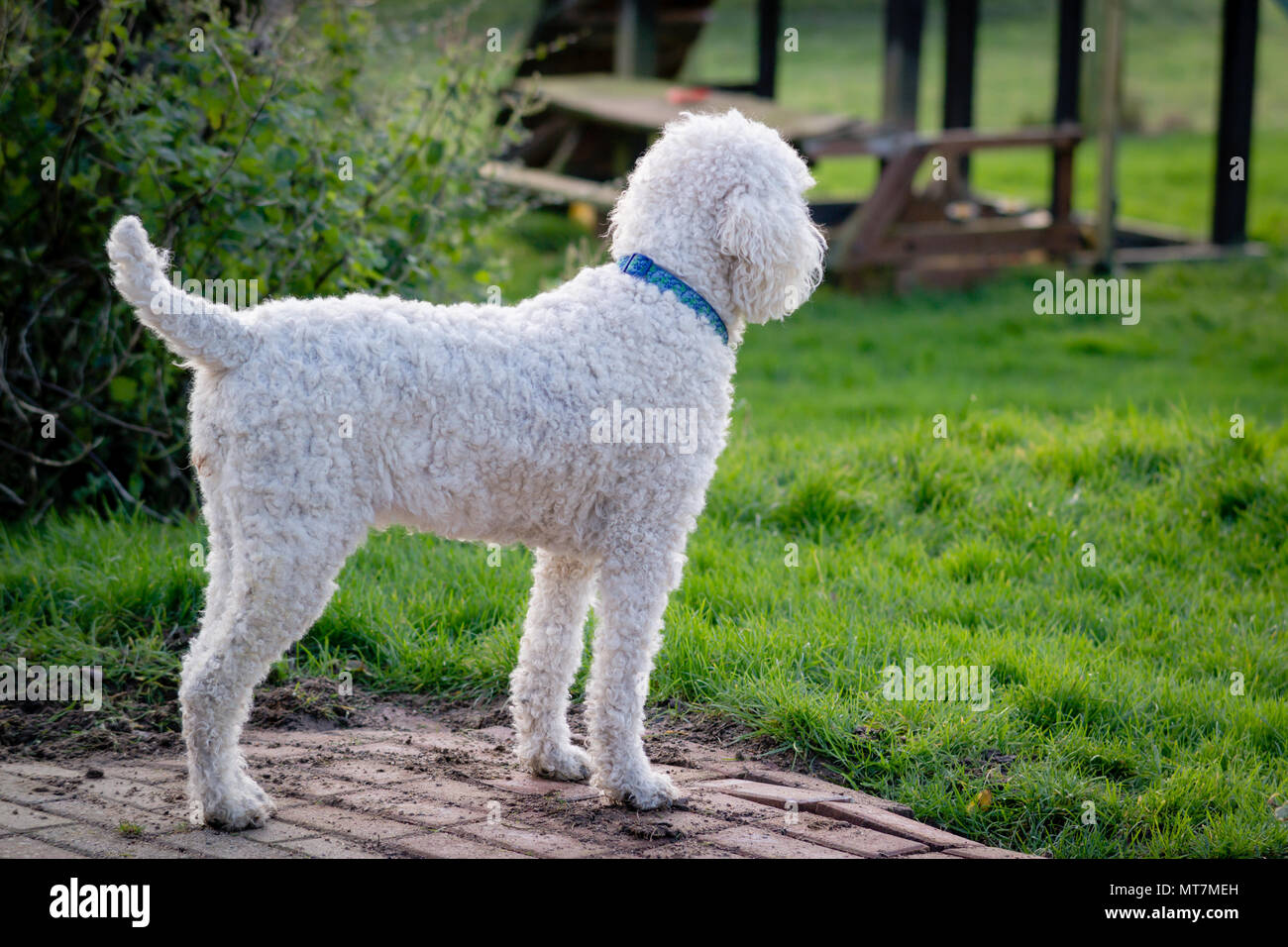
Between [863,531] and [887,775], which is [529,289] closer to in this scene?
[863,531]

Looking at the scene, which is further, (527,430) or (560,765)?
(560,765)

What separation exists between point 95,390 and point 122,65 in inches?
68.0

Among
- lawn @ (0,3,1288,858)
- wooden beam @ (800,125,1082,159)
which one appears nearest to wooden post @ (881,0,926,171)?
wooden beam @ (800,125,1082,159)

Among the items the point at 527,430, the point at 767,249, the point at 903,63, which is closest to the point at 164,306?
the point at 527,430

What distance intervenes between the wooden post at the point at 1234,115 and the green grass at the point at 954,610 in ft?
17.8

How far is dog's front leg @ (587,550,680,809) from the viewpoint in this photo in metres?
3.70

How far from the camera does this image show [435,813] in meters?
3.62

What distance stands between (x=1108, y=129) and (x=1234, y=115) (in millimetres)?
1756

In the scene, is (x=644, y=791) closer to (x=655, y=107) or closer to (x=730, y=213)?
(x=730, y=213)

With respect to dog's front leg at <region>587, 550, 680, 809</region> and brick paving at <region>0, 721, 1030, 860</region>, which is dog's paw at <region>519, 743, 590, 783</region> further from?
dog's front leg at <region>587, 550, 680, 809</region>

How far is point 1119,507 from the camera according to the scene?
5.95 m

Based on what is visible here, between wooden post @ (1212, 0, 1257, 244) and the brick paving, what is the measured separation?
9.76m

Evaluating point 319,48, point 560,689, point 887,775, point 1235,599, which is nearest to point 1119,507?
point 1235,599
